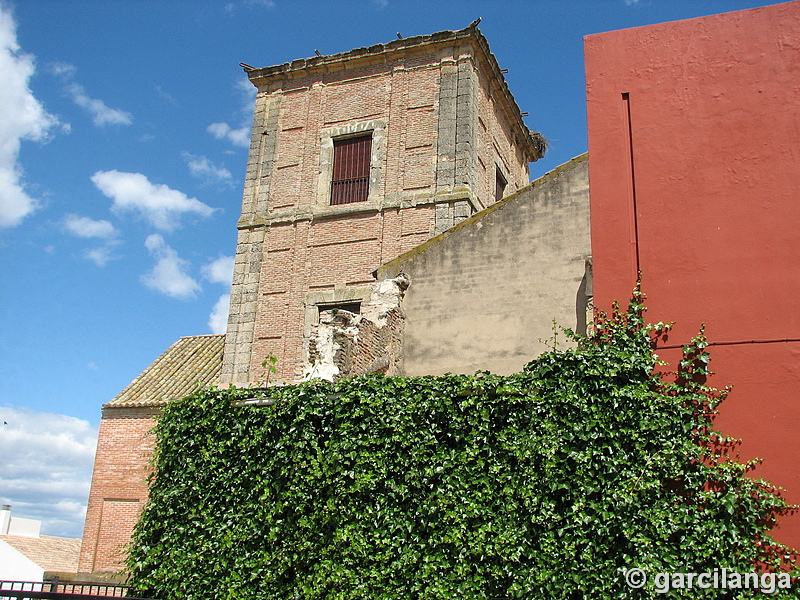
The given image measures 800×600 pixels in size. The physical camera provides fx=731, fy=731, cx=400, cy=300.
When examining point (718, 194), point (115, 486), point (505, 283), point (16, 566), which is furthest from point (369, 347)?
point (16, 566)

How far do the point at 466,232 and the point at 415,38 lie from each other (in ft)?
30.4

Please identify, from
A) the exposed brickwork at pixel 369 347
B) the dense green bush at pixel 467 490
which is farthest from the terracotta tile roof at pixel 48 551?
the dense green bush at pixel 467 490

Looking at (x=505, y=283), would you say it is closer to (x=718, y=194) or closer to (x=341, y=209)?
(x=718, y=194)

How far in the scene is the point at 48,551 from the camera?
79.5 ft

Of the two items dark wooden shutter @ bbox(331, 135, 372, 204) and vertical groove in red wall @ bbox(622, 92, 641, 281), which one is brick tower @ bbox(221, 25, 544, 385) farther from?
vertical groove in red wall @ bbox(622, 92, 641, 281)

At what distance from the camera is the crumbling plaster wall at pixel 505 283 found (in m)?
9.33

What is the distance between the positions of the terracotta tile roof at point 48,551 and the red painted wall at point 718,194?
65.1ft

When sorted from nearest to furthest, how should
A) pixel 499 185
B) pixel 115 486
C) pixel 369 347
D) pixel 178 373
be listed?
pixel 369 347 → pixel 115 486 → pixel 499 185 → pixel 178 373

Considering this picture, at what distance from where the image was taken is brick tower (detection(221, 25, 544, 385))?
16359 millimetres

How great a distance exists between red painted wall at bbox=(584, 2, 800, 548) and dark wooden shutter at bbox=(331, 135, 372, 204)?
9511 millimetres

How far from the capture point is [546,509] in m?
6.75

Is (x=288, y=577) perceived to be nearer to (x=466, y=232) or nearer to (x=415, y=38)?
(x=466, y=232)

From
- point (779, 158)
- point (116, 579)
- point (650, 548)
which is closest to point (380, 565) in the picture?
point (650, 548)

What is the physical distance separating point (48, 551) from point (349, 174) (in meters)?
16.8
